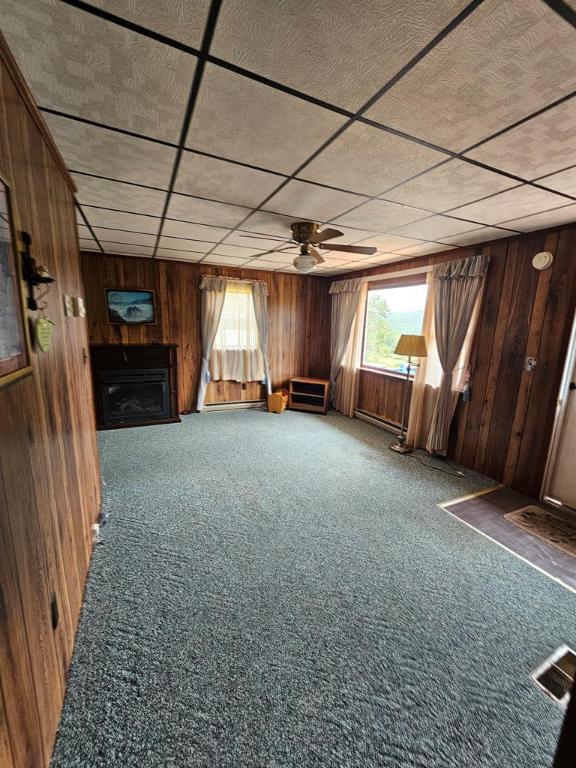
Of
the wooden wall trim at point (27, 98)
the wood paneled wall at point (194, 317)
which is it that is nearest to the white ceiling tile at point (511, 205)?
the wooden wall trim at point (27, 98)

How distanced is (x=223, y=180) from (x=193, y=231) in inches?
47.7

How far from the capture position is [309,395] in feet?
17.4

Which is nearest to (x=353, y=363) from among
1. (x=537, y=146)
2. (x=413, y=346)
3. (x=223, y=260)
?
(x=413, y=346)

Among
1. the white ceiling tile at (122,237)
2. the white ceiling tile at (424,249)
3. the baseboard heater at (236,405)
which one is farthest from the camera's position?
the baseboard heater at (236,405)

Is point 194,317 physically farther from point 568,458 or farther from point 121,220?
point 568,458

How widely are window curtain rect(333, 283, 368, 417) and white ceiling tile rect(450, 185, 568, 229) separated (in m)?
2.46

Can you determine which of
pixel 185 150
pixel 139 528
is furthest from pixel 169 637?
pixel 185 150

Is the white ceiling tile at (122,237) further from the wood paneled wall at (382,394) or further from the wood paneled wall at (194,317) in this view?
the wood paneled wall at (382,394)

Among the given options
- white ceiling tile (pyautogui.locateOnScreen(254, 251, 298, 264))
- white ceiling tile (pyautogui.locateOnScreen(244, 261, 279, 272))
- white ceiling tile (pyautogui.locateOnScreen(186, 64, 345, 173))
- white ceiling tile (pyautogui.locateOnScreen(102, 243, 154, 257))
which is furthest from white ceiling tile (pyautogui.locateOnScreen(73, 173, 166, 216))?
white ceiling tile (pyautogui.locateOnScreen(244, 261, 279, 272))

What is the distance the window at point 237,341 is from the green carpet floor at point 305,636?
2.55 m

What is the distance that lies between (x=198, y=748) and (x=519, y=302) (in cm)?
356

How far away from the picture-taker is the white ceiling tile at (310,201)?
6.30 feet

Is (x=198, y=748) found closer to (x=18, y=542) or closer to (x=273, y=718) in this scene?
(x=273, y=718)

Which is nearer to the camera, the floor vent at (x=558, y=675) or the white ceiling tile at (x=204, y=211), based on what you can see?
the floor vent at (x=558, y=675)
